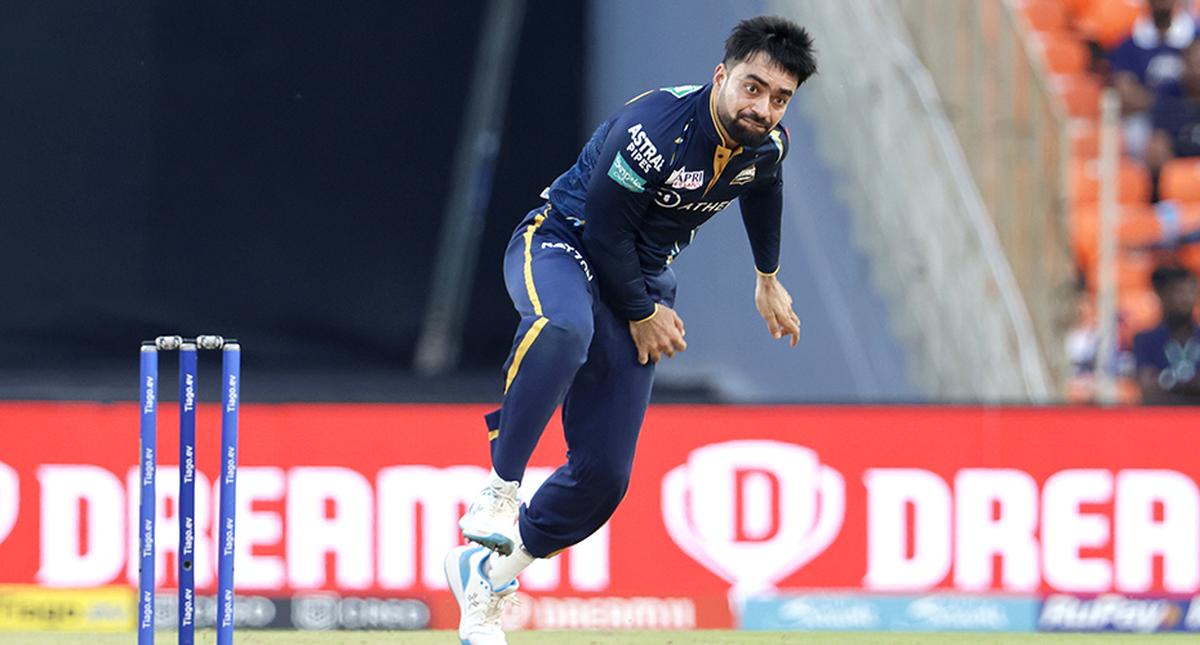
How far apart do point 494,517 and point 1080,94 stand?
244 inches

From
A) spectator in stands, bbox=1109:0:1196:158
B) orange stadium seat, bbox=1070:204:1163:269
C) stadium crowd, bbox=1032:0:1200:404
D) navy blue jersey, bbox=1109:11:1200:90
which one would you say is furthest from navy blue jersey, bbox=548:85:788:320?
navy blue jersey, bbox=1109:11:1200:90

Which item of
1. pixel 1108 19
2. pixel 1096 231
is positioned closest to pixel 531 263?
pixel 1096 231

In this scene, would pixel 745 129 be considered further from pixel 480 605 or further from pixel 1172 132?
pixel 1172 132

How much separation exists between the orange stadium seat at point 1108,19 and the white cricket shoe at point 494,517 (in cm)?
636

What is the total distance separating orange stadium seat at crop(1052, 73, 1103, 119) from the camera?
32.8 feet

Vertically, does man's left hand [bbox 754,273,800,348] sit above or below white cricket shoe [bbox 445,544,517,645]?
above

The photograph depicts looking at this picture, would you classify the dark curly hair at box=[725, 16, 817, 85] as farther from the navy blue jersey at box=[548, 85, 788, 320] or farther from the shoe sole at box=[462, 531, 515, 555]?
the shoe sole at box=[462, 531, 515, 555]

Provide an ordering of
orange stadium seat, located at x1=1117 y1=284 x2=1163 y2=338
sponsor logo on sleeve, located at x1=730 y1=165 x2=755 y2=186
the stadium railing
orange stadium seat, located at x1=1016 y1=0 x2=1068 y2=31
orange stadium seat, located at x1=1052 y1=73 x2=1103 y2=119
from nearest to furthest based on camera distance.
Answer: sponsor logo on sleeve, located at x1=730 y1=165 x2=755 y2=186 < orange stadium seat, located at x1=1117 y1=284 x2=1163 y2=338 < the stadium railing < orange stadium seat, located at x1=1052 y1=73 x2=1103 y2=119 < orange stadium seat, located at x1=1016 y1=0 x2=1068 y2=31

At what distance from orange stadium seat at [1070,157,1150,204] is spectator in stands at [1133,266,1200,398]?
0.44m

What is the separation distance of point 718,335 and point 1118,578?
3.01 metres

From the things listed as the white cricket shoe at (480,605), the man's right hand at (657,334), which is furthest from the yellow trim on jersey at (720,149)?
the white cricket shoe at (480,605)

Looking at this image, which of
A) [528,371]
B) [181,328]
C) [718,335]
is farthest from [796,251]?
[528,371]

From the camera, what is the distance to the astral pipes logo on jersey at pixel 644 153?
5.04 m

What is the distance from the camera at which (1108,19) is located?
1071 cm
